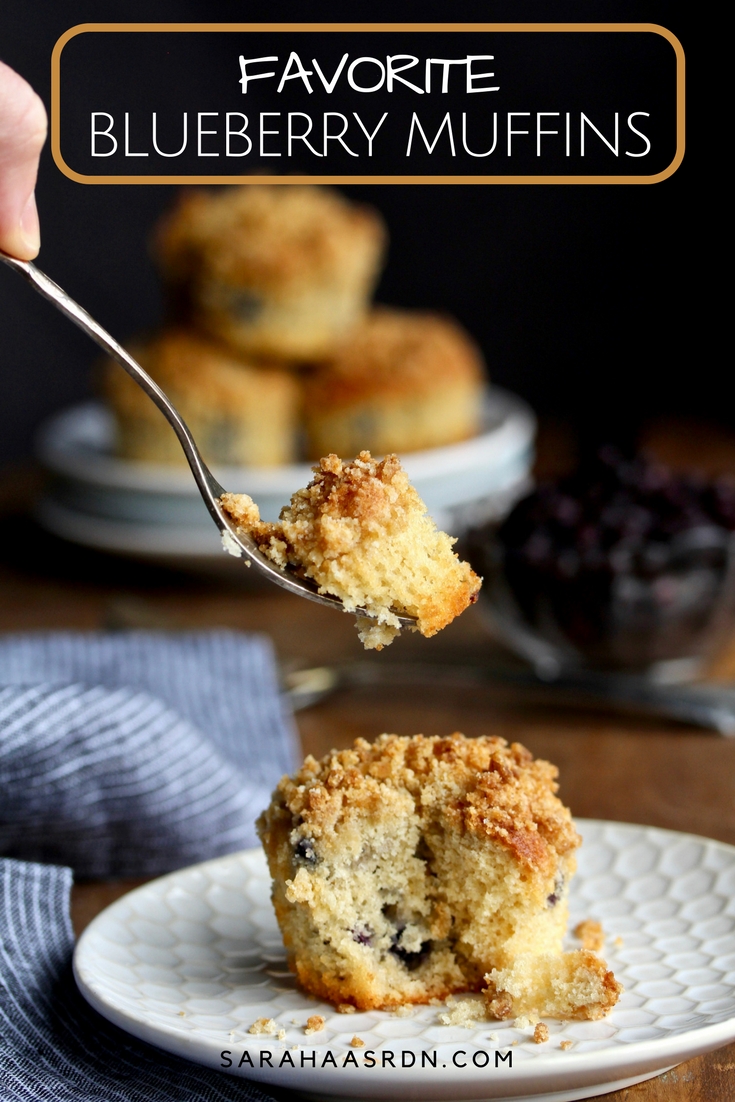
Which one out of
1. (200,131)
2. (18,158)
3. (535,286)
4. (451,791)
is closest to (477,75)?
(200,131)

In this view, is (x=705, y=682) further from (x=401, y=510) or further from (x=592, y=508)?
(x=401, y=510)

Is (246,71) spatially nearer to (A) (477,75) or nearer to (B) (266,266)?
(A) (477,75)

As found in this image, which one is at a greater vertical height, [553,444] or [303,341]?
[303,341]

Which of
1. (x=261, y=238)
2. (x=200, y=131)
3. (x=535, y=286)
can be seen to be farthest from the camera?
(x=535, y=286)

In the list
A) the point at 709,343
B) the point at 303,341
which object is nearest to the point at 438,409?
the point at 303,341

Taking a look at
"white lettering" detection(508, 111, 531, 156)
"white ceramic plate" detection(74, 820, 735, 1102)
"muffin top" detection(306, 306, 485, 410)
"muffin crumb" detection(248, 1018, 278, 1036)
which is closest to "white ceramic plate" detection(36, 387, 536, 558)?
"muffin top" detection(306, 306, 485, 410)
